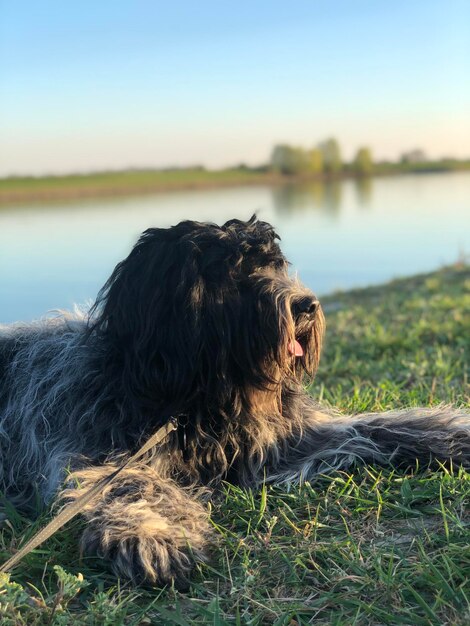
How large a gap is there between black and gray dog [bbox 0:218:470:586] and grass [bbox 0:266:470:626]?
0.42ft

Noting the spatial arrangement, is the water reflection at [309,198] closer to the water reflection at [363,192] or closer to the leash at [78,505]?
the water reflection at [363,192]

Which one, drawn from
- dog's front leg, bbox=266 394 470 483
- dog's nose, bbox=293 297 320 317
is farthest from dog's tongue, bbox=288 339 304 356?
dog's front leg, bbox=266 394 470 483

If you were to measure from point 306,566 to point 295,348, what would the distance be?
1.05m

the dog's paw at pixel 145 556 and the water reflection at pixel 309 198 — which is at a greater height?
the dog's paw at pixel 145 556

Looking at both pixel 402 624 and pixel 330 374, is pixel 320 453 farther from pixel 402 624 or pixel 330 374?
pixel 330 374

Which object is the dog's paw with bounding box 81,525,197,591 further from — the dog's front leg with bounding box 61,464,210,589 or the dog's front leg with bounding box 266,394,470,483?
the dog's front leg with bounding box 266,394,470,483

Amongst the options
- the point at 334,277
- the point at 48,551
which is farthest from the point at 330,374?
the point at 334,277

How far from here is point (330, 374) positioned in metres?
6.36

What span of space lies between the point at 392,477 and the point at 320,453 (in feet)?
1.36

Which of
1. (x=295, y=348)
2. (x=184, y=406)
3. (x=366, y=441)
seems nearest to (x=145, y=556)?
(x=184, y=406)

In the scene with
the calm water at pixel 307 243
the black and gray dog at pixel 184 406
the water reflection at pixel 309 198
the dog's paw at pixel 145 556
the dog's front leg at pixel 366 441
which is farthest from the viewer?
the water reflection at pixel 309 198

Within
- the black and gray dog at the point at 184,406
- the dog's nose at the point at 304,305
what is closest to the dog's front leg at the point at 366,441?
the black and gray dog at the point at 184,406

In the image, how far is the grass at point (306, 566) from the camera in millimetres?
2535

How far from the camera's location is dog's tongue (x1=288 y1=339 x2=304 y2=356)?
333 centimetres
